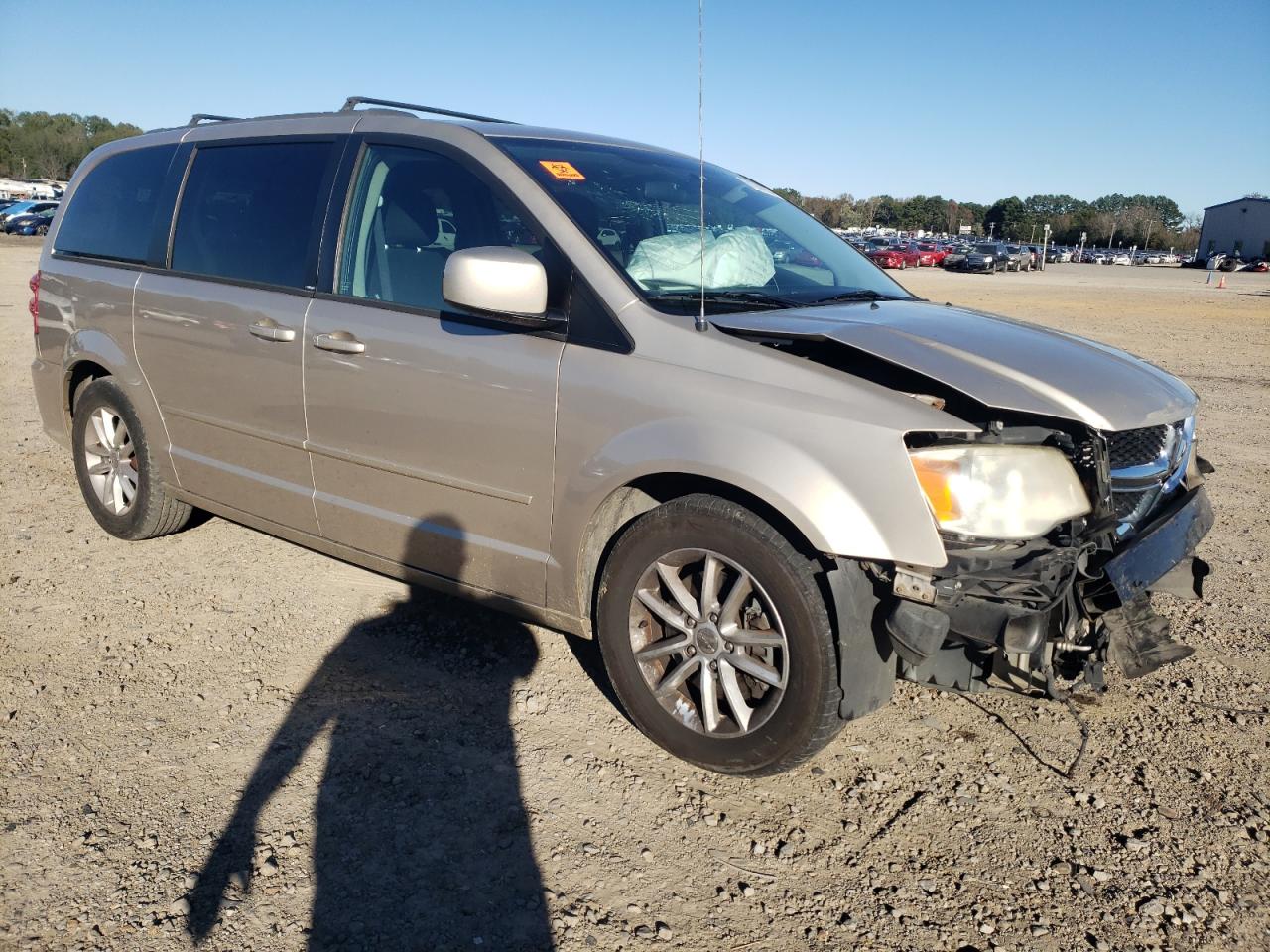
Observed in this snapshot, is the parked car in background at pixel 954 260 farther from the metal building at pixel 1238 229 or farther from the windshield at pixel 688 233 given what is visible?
the windshield at pixel 688 233

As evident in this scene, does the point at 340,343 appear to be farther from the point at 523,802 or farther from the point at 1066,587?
the point at 1066,587

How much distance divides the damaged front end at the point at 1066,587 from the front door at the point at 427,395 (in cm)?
127

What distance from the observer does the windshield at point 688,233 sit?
339 centimetres

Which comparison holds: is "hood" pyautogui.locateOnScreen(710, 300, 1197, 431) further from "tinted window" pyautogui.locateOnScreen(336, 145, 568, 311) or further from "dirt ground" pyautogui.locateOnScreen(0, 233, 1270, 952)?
"dirt ground" pyautogui.locateOnScreen(0, 233, 1270, 952)

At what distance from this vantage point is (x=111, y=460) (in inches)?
200

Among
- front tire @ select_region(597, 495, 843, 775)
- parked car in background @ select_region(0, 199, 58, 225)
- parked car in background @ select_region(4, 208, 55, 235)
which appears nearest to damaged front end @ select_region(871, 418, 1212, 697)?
front tire @ select_region(597, 495, 843, 775)

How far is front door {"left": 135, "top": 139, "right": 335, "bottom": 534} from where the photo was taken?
3967 mm

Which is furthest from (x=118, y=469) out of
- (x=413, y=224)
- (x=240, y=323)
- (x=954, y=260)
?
(x=954, y=260)

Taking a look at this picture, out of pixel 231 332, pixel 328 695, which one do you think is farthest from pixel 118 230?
pixel 328 695

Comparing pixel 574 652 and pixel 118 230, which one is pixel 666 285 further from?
pixel 118 230

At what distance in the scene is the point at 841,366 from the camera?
2.92 m

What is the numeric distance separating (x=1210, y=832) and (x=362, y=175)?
3.66 metres

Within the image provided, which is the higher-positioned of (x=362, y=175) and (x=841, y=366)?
(x=362, y=175)

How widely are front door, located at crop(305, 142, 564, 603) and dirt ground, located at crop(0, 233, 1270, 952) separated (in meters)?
0.55
